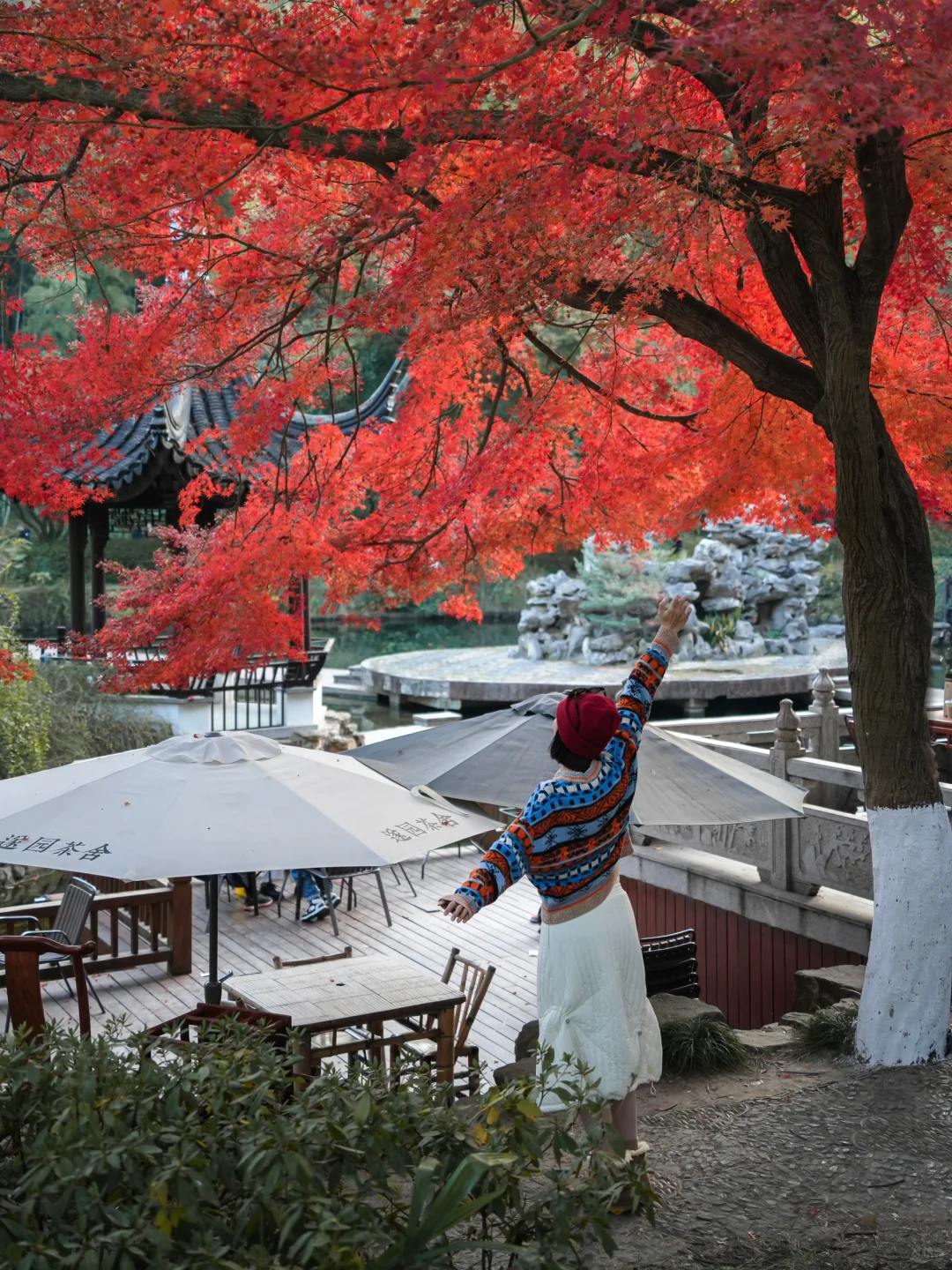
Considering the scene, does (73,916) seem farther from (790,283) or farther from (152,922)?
(790,283)

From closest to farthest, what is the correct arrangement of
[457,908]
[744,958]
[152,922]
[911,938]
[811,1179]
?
[457,908] < [811,1179] < [911,938] < [744,958] < [152,922]

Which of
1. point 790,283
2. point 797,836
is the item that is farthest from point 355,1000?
point 790,283

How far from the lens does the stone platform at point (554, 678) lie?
2311cm

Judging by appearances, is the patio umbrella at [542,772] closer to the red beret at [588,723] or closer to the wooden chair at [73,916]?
the red beret at [588,723]

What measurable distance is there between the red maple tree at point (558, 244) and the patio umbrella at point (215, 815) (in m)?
2.16

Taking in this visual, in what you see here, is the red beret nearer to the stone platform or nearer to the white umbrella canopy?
the white umbrella canopy

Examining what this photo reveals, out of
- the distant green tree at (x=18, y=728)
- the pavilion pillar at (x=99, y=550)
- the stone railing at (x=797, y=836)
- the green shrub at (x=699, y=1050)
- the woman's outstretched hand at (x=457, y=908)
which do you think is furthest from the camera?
the pavilion pillar at (x=99, y=550)

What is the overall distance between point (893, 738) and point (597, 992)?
205cm

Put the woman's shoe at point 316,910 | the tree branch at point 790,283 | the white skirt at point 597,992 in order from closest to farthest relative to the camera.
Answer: the white skirt at point 597,992
the tree branch at point 790,283
the woman's shoe at point 316,910

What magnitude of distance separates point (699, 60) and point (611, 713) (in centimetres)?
263

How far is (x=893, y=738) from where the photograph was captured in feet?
16.6

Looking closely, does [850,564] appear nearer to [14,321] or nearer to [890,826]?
[890,826]

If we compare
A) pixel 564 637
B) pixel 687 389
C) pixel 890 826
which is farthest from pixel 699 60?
pixel 564 637

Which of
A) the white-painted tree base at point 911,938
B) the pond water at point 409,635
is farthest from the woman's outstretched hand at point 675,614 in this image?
the pond water at point 409,635
